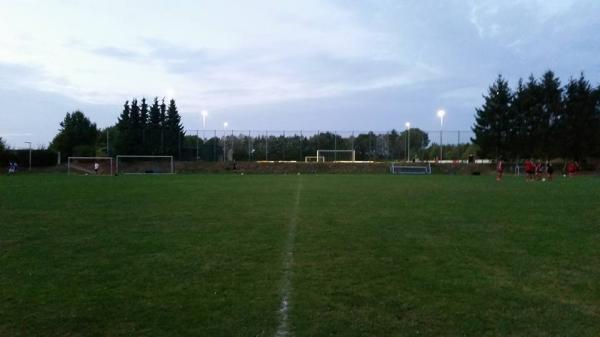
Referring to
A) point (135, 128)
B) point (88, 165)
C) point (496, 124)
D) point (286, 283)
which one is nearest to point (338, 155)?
point (496, 124)

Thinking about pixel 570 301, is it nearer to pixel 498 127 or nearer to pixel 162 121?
pixel 498 127

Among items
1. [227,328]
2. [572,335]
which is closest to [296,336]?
[227,328]

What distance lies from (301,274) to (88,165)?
54.4 metres

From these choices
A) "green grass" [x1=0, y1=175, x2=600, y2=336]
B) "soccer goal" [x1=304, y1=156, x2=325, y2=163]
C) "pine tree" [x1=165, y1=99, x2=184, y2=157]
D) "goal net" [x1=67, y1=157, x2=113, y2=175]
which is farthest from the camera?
"soccer goal" [x1=304, y1=156, x2=325, y2=163]

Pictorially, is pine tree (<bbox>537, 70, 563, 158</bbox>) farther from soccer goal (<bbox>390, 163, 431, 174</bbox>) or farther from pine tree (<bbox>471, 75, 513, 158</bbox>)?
soccer goal (<bbox>390, 163, 431, 174</bbox>)

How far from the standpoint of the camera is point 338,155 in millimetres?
68125

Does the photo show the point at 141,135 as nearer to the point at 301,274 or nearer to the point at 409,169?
the point at 409,169

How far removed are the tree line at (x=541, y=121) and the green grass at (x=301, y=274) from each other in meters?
46.2

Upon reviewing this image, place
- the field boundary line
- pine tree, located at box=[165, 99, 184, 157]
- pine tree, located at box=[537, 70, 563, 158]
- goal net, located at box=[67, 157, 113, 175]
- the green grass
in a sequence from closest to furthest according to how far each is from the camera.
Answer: the field boundary line, the green grass, goal net, located at box=[67, 157, 113, 175], pine tree, located at box=[537, 70, 563, 158], pine tree, located at box=[165, 99, 184, 157]

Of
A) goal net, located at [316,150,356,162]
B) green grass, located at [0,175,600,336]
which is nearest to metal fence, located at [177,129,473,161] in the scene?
goal net, located at [316,150,356,162]

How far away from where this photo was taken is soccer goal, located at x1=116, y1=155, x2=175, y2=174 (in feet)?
186

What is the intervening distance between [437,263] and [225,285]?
3.20 metres

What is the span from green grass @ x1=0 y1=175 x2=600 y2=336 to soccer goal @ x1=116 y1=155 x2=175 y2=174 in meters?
43.8

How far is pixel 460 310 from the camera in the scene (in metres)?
5.44
